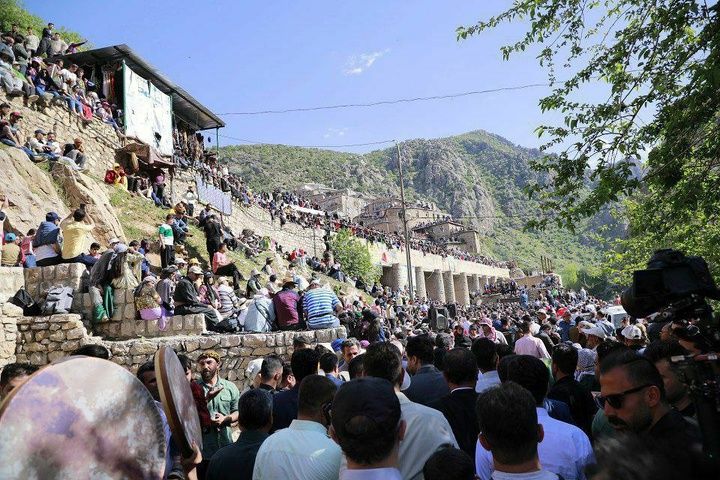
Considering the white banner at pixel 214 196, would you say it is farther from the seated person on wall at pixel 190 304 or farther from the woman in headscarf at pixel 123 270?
the seated person on wall at pixel 190 304

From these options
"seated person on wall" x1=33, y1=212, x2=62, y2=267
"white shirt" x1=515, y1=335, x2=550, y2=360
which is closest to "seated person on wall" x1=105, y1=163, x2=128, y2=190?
"seated person on wall" x1=33, y1=212, x2=62, y2=267

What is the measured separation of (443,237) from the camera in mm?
72812

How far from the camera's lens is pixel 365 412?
1954mm

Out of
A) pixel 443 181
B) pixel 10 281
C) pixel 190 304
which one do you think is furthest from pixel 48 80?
pixel 443 181

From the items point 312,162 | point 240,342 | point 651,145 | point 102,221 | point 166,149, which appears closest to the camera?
point 651,145

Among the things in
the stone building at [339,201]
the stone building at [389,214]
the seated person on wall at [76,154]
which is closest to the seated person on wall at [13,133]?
the seated person on wall at [76,154]

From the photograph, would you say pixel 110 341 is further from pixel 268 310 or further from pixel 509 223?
pixel 509 223

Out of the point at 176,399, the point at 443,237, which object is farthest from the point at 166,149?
the point at 443,237

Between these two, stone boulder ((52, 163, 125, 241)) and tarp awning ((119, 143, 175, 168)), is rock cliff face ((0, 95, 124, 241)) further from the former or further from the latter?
tarp awning ((119, 143, 175, 168))

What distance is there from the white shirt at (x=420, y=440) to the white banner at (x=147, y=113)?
20.3 metres

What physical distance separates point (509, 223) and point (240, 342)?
124149 mm

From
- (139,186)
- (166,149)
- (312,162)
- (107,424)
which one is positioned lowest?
(107,424)

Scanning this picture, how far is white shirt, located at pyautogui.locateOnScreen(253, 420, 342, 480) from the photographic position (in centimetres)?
238

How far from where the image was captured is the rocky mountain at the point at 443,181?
322 feet
